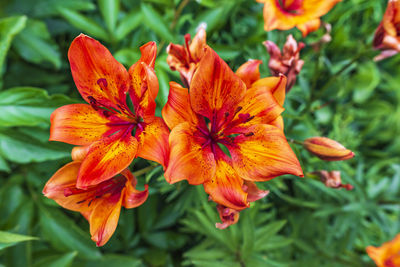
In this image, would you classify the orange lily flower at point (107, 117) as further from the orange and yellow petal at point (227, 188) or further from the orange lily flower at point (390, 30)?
the orange lily flower at point (390, 30)

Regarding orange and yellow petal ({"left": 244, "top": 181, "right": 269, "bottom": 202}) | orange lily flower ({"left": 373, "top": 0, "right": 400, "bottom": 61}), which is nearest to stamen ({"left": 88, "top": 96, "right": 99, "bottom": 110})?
orange and yellow petal ({"left": 244, "top": 181, "right": 269, "bottom": 202})

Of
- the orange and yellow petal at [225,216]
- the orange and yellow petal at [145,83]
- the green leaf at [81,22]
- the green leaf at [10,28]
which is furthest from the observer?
the green leaf at [81,22]

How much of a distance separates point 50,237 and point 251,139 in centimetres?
65

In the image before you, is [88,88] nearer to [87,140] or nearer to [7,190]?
[87,140]

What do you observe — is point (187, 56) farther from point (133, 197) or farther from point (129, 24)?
point (129, 24)

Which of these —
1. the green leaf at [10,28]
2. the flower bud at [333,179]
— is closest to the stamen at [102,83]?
the green leaf at [10,28]

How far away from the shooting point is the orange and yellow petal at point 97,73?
601mm

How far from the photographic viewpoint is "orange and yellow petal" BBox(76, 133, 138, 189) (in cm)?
57

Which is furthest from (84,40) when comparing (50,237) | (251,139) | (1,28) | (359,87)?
(359,87)

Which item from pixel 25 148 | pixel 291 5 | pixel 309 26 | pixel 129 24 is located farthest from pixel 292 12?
pixel 25 148

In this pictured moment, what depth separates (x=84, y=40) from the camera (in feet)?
1.94

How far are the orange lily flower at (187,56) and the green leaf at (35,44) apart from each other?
22.1 inches

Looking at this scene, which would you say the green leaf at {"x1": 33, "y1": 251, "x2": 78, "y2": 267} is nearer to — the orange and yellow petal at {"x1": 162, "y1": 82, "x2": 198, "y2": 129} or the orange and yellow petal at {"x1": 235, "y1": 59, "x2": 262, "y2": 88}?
the orange and yellow petal at {"x1": 162, "y1": 82, "x2": 198, "y2": 129}

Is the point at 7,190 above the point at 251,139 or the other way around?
the other way around
